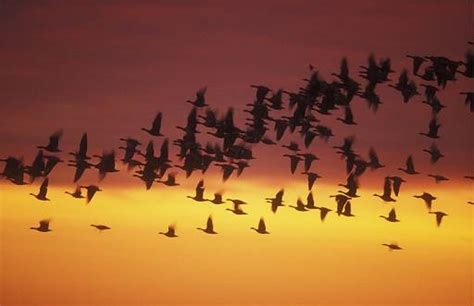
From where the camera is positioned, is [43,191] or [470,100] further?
[43,191]

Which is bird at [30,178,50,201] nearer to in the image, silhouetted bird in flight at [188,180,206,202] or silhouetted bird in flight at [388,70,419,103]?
silhouetted bird in flight at [188,180,206,202]

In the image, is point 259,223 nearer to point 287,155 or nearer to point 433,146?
point 287,155

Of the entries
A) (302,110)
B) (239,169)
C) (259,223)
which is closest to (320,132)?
(302,110)

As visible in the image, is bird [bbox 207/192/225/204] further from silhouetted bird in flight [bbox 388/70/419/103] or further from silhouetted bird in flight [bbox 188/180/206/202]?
silhouetted bird in flight [bbox 388/70/419/103]

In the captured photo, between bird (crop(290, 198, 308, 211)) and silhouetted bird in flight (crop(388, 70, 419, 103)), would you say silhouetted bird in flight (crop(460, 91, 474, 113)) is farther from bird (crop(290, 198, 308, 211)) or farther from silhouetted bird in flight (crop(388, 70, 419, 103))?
bird (crop(290, 198, 308, 211))

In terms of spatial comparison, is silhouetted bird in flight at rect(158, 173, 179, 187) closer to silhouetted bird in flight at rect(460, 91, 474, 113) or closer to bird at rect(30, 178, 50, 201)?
bird at rect(30, 178, 50, 201)

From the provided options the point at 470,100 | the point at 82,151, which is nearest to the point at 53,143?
the point at 82,151

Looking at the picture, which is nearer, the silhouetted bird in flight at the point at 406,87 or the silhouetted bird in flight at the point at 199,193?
the silhouetted bird in flight at the point at 406,87

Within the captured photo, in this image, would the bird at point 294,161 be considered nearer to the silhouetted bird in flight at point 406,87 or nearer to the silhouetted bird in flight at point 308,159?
the silhouetted bird in flight at point 308,159

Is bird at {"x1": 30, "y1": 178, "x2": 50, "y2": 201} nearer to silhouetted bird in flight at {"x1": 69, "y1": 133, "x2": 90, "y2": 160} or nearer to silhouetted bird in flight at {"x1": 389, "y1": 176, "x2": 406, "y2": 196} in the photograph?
silhouetted bird in flight at {"x1": 69, "y1": 133, "x2": 90, "y2": 160}

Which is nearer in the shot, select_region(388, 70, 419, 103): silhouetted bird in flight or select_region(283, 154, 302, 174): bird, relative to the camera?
select_region(388, 70, 419, 103): silhouetted bird in flight

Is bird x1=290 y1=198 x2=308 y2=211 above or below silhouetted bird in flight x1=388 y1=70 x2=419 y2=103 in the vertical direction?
below

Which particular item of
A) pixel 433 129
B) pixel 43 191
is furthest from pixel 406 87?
pixel 43 191

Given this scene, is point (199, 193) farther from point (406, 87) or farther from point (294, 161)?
point (406, 87)
